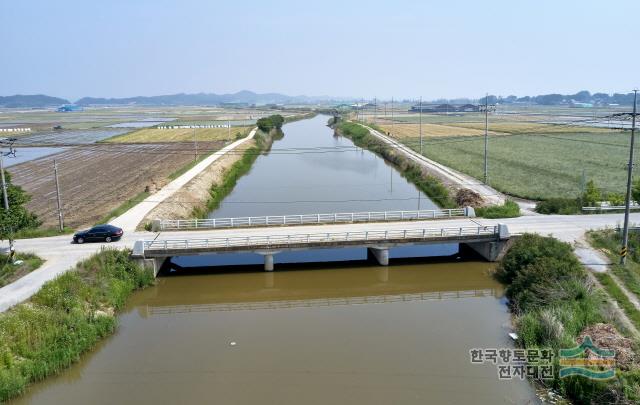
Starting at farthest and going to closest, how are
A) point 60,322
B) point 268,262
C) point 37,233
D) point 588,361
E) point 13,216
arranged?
point 37,233
point 268,262
point 13,216
point 60,322
point 588,361

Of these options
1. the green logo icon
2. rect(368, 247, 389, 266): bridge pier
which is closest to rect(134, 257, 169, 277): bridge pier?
rect(368, 247, 389, 266): bridge pier

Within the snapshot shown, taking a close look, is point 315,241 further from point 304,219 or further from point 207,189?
point 207,189

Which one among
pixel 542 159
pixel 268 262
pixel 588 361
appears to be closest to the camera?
pixel 588 361

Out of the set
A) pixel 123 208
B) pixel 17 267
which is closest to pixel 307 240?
pixel 17 267

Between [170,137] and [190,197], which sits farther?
[170,137]

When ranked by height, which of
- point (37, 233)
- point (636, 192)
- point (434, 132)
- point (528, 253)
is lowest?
point (528, 253)

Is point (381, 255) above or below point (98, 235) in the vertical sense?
below
